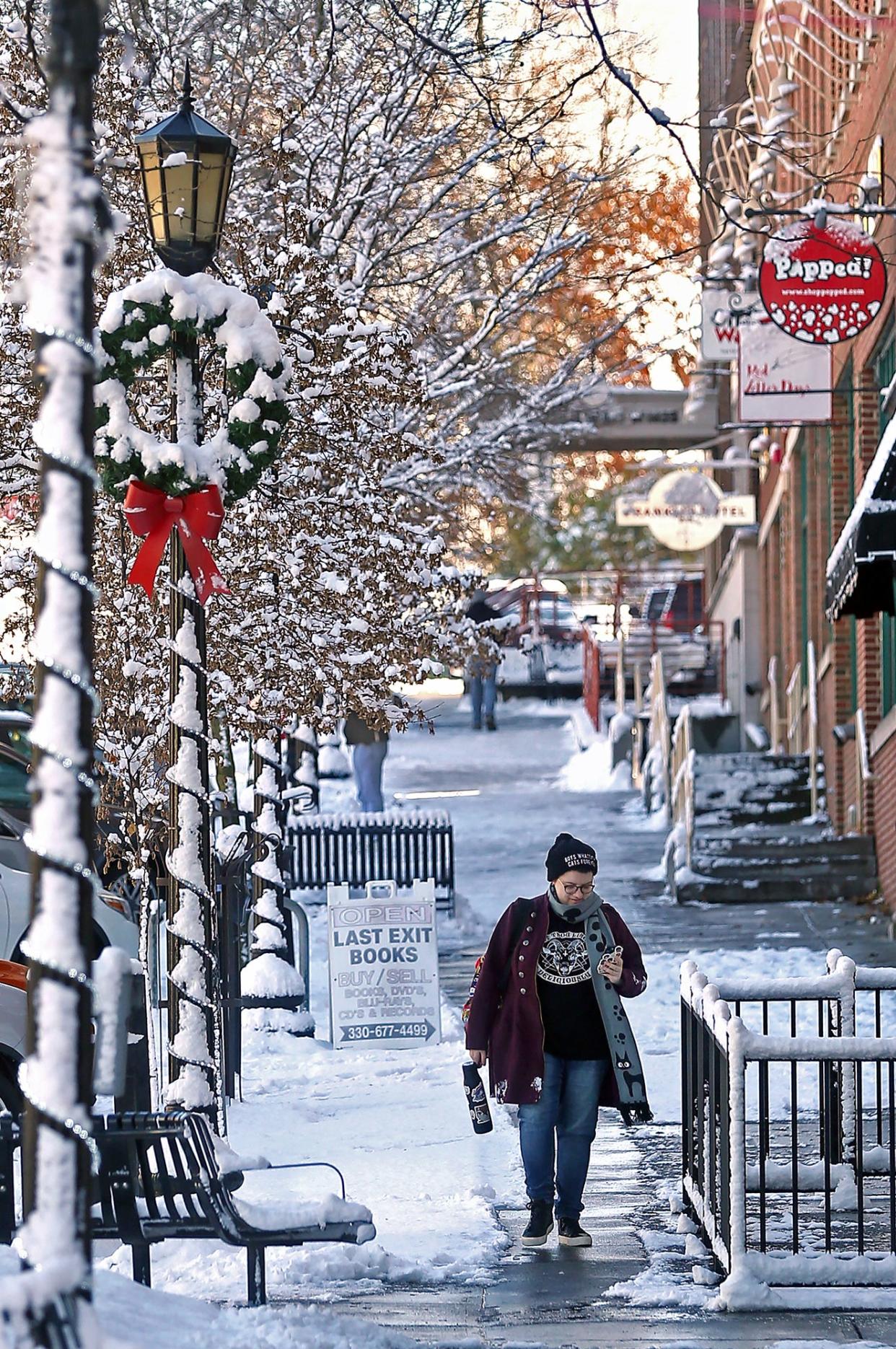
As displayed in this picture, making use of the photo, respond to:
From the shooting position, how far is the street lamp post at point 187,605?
803 cm

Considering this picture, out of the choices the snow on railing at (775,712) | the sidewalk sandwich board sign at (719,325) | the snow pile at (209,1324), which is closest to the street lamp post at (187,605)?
the snow pile at (209,1324)

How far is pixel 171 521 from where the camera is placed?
8.13m

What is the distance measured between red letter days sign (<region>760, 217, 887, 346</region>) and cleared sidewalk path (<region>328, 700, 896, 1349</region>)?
424 cm

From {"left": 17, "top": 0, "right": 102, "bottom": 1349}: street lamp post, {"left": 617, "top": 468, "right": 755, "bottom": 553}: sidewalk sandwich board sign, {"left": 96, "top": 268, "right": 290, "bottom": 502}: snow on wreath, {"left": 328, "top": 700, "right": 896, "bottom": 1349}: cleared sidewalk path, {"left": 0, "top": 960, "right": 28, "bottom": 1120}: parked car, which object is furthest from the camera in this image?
{"left": 617, "top": 468, "right": 755, "bottom": 553}: sidewalk sandwich board sign

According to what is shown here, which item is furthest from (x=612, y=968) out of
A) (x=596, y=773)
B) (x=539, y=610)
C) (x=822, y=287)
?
(x=539, y=610)

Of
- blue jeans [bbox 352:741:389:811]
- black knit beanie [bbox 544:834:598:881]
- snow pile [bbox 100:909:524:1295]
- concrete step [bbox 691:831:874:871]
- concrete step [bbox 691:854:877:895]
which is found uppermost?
black knit beanie [bbox 544:834:598:881]

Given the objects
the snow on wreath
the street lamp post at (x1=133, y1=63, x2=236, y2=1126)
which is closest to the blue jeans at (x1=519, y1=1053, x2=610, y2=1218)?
the street lamp post at (x1=133, y1=63, x2=236, y2=1126)

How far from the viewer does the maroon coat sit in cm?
796

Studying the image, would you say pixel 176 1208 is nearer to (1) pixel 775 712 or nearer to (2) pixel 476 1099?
(2) pixel 476 1099

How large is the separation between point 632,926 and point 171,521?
9.68 meters

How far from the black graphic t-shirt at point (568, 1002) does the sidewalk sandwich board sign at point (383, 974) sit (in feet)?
14.6

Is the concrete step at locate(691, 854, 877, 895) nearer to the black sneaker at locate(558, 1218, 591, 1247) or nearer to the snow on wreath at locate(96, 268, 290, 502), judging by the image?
the black sneaker at locate(558, 1218, 591, 1247)

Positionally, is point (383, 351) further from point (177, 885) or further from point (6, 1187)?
point (6, 1187)

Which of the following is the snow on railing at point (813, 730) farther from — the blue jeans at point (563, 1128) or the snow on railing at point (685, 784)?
the blue jeans at point (563, 1128)
